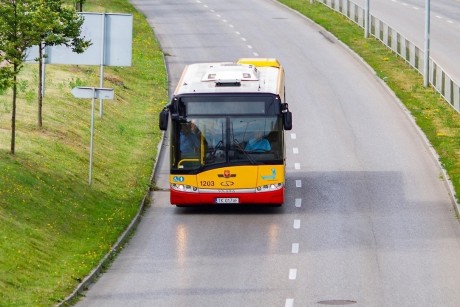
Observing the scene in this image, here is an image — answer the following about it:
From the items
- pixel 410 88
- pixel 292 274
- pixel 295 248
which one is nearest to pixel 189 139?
pixel 295 248

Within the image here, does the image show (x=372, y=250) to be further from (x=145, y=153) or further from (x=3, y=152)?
(x=145, y=153)

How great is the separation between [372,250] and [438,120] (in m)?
18.8

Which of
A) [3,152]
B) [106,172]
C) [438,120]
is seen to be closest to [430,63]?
[438,120]

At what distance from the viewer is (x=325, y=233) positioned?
33219 mm

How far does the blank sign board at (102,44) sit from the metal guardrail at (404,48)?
1359cm

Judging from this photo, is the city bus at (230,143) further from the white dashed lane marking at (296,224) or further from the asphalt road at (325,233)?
the white dashed lane marking at (296,224)

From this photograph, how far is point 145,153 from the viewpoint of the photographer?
42875mm

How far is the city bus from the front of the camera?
1382 inches

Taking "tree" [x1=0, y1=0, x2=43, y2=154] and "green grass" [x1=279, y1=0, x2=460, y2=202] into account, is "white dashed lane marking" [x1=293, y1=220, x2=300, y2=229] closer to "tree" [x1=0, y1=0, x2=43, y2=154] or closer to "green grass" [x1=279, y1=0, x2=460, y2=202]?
"green grass" [x1=279, y1=0, x2=460, y2=202]

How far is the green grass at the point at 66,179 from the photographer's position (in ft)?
90.0

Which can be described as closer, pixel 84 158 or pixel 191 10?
pixel 84 158

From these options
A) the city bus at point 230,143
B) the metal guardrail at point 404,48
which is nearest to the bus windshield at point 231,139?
the city bus at point 230,143

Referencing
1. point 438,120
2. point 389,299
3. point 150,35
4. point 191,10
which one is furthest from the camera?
point 191,10

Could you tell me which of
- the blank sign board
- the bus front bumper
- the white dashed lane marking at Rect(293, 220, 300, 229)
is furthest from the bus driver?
the blank sign board
